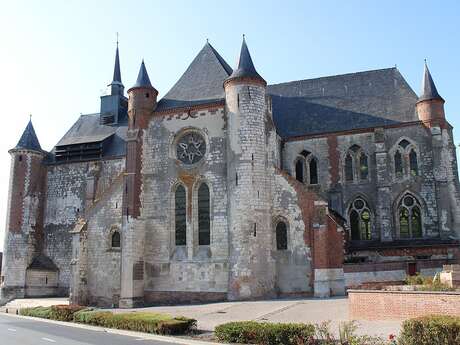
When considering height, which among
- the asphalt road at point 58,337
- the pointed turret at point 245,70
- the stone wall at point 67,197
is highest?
the pointed turret at point 245,70

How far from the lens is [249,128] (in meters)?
28.0

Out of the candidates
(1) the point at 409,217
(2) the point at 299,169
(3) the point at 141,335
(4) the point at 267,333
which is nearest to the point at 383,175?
(1) the point at 409,217

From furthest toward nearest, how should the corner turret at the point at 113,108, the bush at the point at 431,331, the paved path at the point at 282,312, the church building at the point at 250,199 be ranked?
1. the corner turret at the point at 113,108
2. the church building at the point at 250,199
3. the paved path at the point at 282,312
4. the bush at the point at 431,331

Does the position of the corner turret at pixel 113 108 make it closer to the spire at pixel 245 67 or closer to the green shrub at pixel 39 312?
the spire at pixel 245 67

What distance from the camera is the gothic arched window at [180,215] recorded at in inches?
1141

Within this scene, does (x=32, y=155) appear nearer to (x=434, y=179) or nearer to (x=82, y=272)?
(x=82, y=272)

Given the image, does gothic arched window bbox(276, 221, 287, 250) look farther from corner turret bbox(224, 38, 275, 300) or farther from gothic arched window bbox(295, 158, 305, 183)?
gothic arched window bbox(295, 158, 305, 183)

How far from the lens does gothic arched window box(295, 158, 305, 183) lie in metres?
34.0

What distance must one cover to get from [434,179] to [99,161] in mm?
23904

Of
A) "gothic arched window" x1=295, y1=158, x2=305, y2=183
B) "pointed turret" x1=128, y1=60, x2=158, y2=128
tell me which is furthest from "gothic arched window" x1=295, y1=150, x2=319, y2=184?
"pointed turret" x1=128, y1=60, x2=158, y2=128

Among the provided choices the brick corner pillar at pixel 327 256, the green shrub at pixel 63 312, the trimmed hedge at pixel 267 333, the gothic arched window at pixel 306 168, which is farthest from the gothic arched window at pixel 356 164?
the trimmed hedge at pixel 267 333

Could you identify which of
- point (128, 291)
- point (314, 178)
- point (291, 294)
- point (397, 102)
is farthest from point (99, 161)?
point (397, 102)

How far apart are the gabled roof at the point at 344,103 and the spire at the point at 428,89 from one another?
4.89 ft

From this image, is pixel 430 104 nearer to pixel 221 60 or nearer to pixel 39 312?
pixel 221 60
